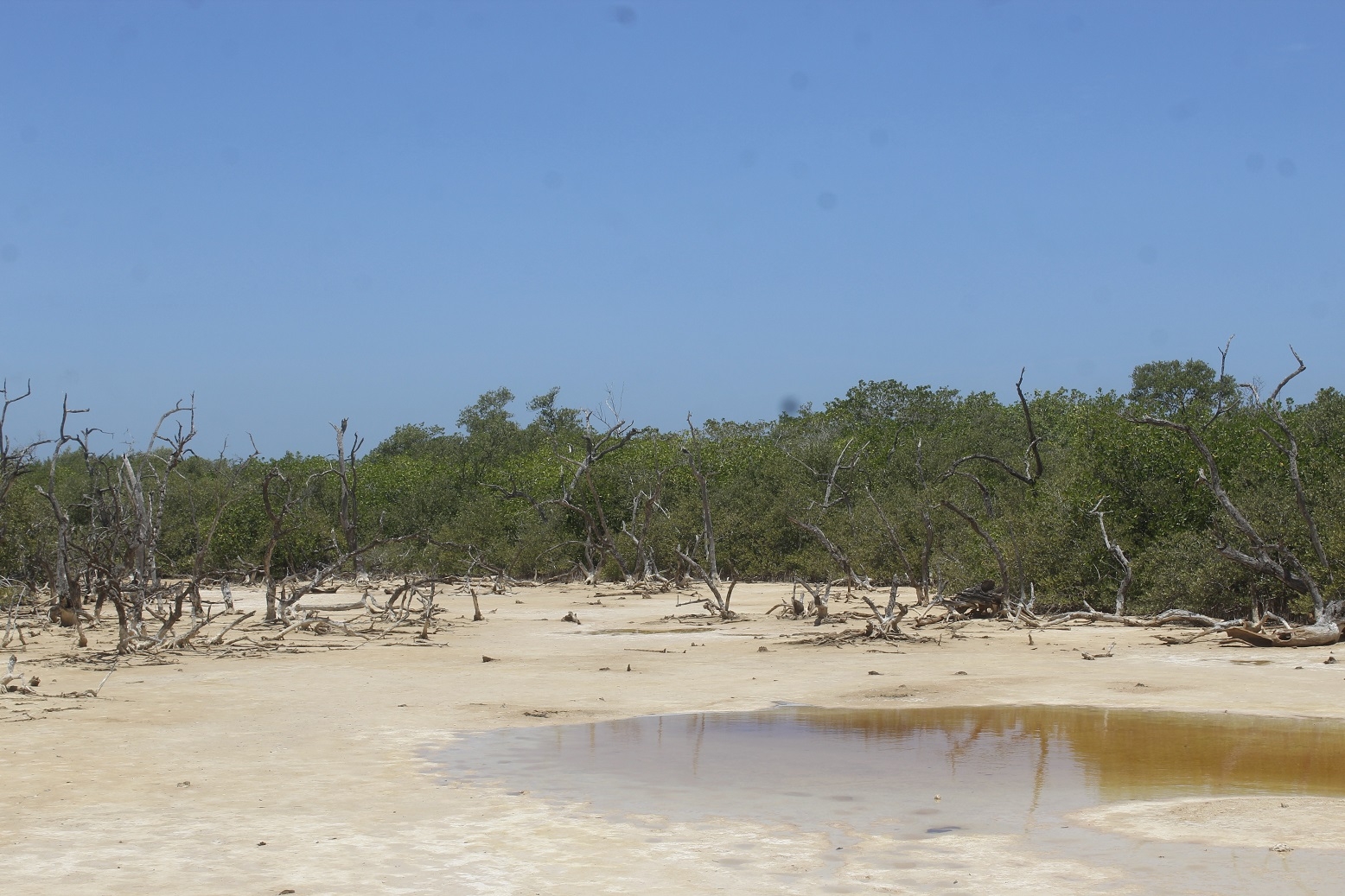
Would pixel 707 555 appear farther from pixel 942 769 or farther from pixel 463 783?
pixel 463 783

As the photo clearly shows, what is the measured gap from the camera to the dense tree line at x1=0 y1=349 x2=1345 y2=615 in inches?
707

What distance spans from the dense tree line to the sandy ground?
2.04m

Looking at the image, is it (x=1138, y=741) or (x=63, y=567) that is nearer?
(x=1138, y=741)

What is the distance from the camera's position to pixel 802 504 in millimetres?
31609

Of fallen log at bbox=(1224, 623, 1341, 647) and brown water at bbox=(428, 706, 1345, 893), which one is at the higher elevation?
fallen log at bbox=(1224, 623, 1341, 647)

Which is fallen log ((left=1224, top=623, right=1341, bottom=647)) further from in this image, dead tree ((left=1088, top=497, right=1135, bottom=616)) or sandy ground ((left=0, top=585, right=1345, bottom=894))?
dead tree ((left=1088, top=497, right=1135, bottom=616))

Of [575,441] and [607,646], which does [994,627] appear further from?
[575,441]

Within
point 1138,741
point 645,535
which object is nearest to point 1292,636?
point 1138,741

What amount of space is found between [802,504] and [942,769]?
22.8m

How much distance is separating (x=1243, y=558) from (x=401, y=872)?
12.8 meters

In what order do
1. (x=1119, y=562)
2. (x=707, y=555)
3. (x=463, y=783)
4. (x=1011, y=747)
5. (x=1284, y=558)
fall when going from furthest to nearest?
(x=707, y=555) → (x=1119, y=562) → (x=1284, y=558) → (x=1011, y=747) → (x=463, y=783)

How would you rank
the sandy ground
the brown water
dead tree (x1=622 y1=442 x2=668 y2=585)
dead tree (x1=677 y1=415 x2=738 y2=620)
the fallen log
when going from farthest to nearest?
dead tree (x1=622 y1=442 x2=668 y2=585) < dead tree (x1=677 y1=415 x2=738 y2=620) < the fallen log < the brown water < the sandy ground

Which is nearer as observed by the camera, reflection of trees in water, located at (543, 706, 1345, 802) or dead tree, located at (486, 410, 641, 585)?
reflection of trees in water, located at (543, 706, 1345, 802)

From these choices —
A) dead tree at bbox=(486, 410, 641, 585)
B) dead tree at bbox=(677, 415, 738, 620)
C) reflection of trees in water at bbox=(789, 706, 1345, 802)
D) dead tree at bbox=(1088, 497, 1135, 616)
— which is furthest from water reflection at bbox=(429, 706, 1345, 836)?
dead tree at bbox=(486, 410, 641, 585)
